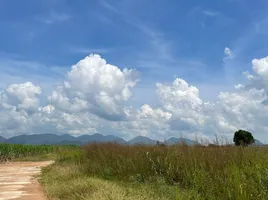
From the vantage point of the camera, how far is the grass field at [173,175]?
7.89 meters

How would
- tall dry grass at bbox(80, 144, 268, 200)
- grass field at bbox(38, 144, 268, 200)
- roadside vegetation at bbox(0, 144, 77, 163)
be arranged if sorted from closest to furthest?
1. tall dry grass at bbox(80, 144, 268, 200)
2. grass field at bbox(38, 144, 268, 200)
3. roadside vegetation at bbox(0, 144, 77, 163)

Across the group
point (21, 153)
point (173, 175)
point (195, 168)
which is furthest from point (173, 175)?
point (21, 153)

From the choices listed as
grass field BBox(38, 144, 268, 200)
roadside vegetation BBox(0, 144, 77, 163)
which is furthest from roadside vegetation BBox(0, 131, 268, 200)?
roadside vegetation BBox(0, 144, 77, 163)

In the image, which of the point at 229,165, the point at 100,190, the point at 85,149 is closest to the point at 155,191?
the point at 100,190

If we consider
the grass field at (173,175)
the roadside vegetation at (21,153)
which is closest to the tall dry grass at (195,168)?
the grass field at (173,175)

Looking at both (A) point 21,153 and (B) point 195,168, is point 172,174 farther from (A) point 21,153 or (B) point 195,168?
(A) point 21,153

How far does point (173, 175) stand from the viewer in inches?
431

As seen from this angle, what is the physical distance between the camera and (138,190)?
9500 mm

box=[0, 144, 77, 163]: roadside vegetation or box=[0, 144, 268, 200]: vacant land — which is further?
box=[0, 144, 77, 163]: roadside vegetation

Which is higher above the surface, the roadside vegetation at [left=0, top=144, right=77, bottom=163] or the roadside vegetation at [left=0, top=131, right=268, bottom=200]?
the roadside vegetation at [left=0, top=144, right=77, bottom=163]

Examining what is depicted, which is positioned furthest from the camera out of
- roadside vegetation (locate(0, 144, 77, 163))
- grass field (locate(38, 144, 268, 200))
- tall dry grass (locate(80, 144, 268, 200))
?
roadside vegetation (locate(0, 144, 77, 163))

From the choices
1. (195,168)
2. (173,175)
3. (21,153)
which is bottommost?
(173,175)

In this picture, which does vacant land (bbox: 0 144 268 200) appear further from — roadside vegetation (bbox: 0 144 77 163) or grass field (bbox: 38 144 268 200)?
roadside vegetation (bbox: 0 144 77 163)

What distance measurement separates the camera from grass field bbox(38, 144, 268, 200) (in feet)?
25.9
